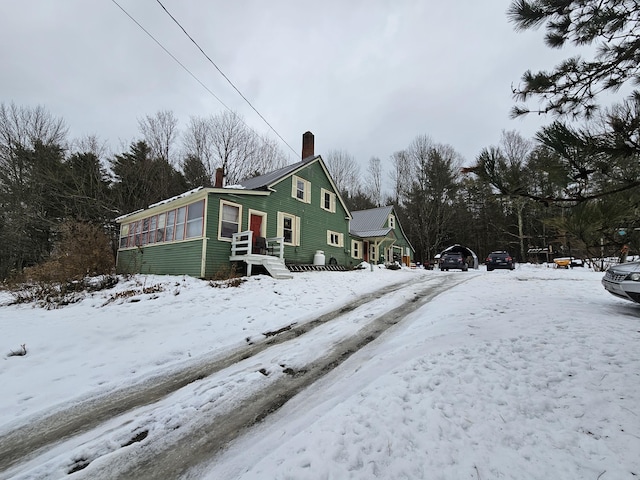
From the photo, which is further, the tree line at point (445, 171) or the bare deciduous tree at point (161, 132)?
the bare deciduous tree at point (161, 132)

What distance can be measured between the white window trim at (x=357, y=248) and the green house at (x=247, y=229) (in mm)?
1660

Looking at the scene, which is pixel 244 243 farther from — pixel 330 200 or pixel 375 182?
pixel 375 182

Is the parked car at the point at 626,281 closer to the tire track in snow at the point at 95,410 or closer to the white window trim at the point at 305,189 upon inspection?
the tire track in snow at the point at 95,410

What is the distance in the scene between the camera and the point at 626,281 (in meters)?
5.34

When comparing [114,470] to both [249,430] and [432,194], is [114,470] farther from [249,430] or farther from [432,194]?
[432,194]

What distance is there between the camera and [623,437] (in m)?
2.04

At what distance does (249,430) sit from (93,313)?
248 inches

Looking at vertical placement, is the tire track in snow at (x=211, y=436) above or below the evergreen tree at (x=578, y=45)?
below

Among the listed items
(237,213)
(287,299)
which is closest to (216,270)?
A: (237,213)

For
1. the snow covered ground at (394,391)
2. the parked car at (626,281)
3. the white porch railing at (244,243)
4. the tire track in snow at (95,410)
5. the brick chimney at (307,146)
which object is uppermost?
the brick chimney at (307,146)

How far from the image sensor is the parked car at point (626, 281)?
206 inches

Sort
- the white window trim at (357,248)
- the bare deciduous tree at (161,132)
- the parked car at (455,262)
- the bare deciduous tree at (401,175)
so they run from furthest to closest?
the bare deciduous tree at (401,175) < the bare deciduous tree at (161,132) < the white window trim at (357,248) < the parked car at (455,262)

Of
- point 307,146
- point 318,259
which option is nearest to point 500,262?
point 318,259

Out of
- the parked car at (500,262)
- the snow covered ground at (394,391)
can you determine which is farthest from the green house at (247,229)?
the parked car at (500,262)
